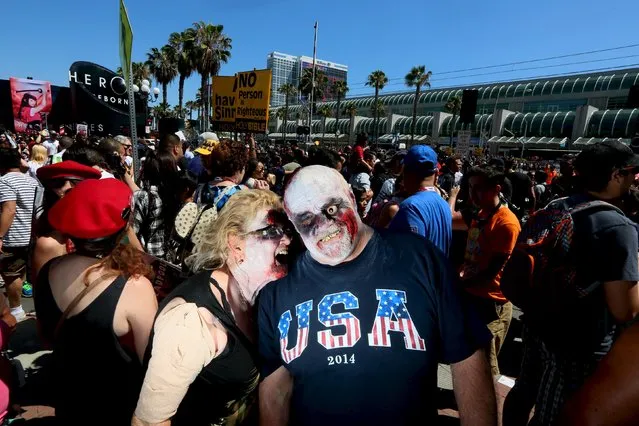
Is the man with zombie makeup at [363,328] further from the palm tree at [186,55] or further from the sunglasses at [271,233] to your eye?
the palm tree at [186,55]

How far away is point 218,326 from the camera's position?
153 cm

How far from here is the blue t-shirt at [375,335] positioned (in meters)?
1.29

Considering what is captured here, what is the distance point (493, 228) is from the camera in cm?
314

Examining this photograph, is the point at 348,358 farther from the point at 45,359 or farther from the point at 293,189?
the point at 45,359

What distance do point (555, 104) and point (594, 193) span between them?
227 feet

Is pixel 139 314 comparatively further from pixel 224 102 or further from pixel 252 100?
pixel 224 102

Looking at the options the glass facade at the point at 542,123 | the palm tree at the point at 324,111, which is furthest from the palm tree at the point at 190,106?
the glass facade at the point at 542,123

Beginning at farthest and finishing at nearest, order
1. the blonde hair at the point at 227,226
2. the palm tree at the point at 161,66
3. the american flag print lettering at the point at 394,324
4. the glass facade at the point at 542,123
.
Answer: the glass facade at the point at 542,123 < the palm tree at the point at 161,66 < the blonde hair at the point at 227,226 < the american flag print lettering at the point at 394,324

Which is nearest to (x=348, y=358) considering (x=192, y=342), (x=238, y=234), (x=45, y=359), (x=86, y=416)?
(x=192, y=342)

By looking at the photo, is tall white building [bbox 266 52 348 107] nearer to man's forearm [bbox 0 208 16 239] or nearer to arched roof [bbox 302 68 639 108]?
arched roof [bbox 302 68 639 108]

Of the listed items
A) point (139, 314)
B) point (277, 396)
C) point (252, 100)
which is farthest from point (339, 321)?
point (252, 100)

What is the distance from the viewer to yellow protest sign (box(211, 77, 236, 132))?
8.72m

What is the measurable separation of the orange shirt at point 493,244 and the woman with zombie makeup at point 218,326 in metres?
2.10

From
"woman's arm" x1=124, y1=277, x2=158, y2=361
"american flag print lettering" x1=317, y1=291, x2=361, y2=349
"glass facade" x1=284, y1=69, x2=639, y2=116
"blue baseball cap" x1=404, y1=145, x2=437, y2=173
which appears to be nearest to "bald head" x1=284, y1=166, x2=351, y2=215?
"american flag print lettering" x1=317, y1=291, x2=361, y2=349
